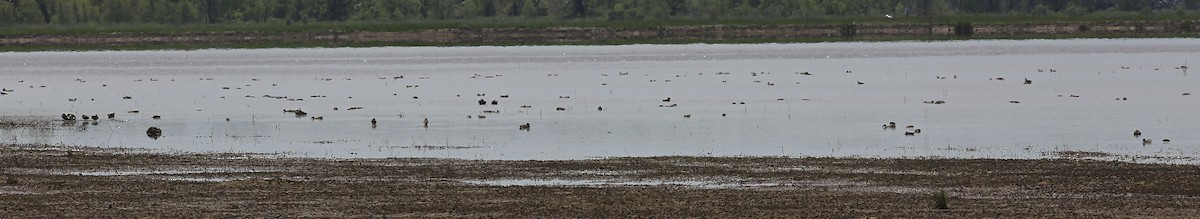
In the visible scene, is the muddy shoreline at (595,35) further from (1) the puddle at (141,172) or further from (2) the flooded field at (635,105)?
(1) the puddle at (141,172)

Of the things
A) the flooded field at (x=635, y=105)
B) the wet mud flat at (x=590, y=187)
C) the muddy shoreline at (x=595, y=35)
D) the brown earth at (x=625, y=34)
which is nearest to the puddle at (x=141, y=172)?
the wet mud flat at (x=590, y=187)

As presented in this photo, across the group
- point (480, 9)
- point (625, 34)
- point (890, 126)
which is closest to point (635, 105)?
point (890, 126)

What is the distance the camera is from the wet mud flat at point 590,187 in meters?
21.3

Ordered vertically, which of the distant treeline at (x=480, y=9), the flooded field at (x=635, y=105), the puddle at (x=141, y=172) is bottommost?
the distant treeline at (x=480, y=9)

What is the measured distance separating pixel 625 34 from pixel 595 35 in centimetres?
199

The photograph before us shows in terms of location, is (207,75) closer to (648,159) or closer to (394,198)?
(648,159)

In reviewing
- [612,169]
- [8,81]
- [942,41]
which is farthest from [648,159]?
[942,41]

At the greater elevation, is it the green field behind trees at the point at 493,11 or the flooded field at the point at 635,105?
the flooded field at the point at 635,105

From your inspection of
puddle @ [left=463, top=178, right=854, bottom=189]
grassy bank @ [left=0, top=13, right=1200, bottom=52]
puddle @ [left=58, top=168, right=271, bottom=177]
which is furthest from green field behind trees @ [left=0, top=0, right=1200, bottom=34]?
puddle @ [left=463, top=178, right=854, bottom=189]

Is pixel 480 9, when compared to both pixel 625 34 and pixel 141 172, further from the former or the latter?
pixel 141 172

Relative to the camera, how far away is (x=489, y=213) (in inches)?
835

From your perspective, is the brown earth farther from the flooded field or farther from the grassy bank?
the flooded field

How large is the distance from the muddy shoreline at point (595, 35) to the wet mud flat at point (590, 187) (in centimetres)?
10895

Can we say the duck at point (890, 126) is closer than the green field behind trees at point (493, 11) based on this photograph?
Yes
